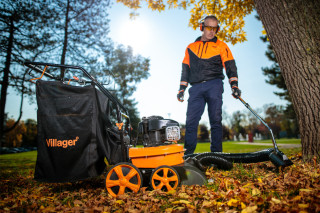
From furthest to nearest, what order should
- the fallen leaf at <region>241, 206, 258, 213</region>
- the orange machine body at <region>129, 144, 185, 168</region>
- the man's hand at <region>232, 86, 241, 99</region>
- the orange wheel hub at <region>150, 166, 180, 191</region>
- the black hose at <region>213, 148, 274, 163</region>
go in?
1. the man's hand at <region>232, 86, 241, 99</region>
2. the black hose at <region>213, 148, 274, 163</region>
3. the orange machine body at <region>129, 144, 185, 168</region>
4. the orange wheel hub at <region>150, 166, 180, 191</region>
5. the fallen leaf at <region>241, 206, 258, 213</region>

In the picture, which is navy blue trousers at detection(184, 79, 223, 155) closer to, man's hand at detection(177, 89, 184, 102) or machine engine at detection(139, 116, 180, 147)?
man's hand at detection(177, 89, 184, 102)

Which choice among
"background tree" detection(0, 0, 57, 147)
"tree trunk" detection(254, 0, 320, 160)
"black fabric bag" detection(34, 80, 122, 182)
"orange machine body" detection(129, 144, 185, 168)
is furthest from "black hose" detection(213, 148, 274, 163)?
"background tree" detection(0, 0, 57, 147)

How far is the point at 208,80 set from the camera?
3.57m

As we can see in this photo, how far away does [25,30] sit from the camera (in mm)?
9242

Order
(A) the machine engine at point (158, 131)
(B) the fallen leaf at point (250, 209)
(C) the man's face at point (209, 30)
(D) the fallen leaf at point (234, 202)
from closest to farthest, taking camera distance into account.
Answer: (B) the fallen leaf at point (250, 209), (D) the fallen leaf at point (234, 202), (A) the machine engine at point (158, 131), (C) the man's face at point (209, 30)

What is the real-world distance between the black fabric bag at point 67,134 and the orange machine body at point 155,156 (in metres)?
0.47

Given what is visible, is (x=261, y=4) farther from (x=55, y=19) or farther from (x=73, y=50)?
(x=55, y=19)

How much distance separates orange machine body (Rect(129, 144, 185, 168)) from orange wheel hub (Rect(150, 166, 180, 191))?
105mm

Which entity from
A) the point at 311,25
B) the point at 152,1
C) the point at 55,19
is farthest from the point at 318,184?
the point at 55,19

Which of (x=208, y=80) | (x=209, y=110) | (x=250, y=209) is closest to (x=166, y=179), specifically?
(x=250, y=209)

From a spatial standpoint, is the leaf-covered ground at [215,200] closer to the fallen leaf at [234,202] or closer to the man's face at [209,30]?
the fallen leaf at [234,202]

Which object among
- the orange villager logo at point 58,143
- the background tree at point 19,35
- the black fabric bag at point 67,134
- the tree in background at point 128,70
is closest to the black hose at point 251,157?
the black fabric bag at point 67,134

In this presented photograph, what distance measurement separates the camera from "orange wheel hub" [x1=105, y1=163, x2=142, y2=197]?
215 centimetres

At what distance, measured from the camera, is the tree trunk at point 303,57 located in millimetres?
2678
